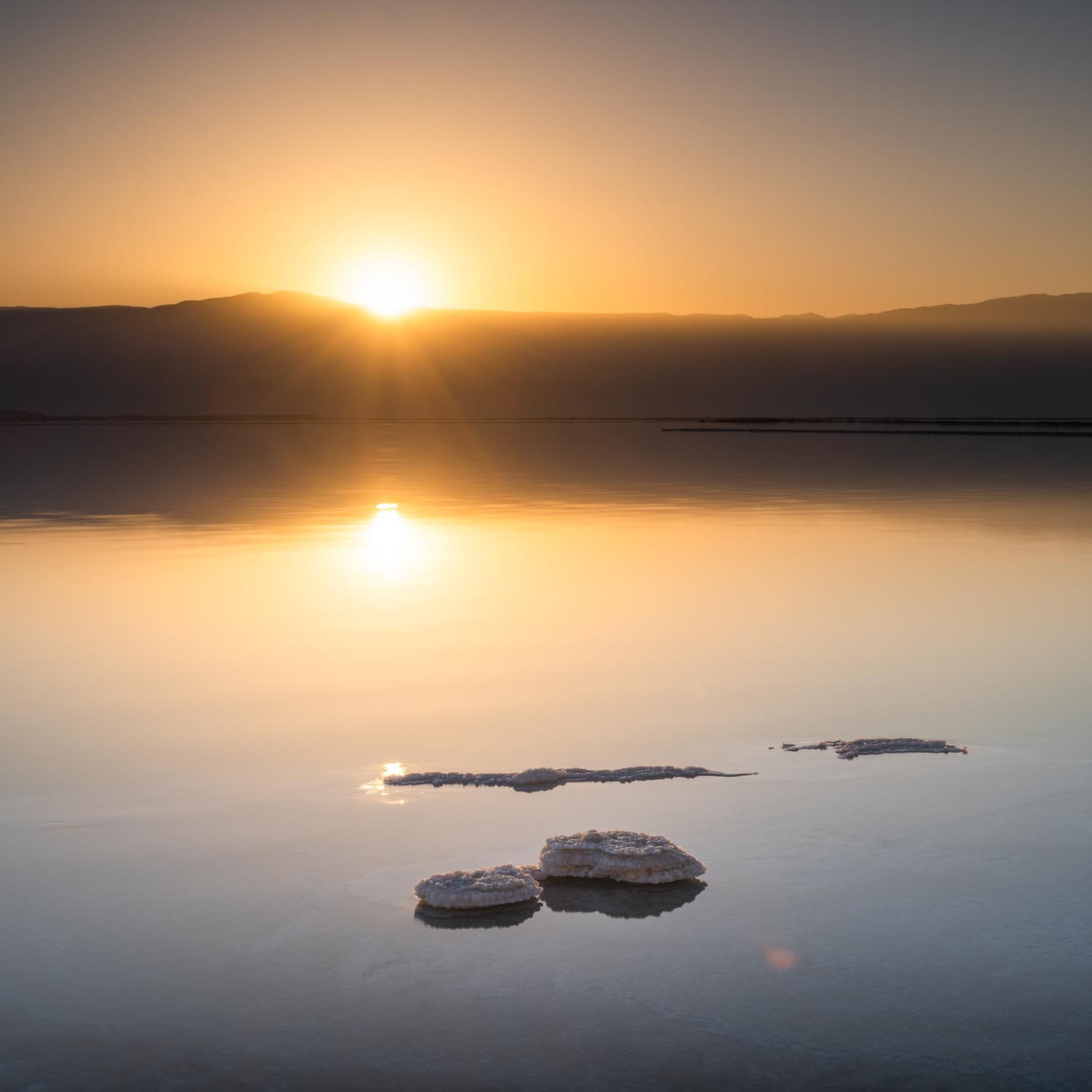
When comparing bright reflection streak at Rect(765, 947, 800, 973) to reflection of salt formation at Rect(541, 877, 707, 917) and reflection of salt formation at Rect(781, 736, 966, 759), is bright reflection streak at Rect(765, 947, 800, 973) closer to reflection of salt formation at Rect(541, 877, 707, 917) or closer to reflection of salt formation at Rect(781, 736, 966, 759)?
reflection of salt formation at Rect(541, 877, 707, 917)

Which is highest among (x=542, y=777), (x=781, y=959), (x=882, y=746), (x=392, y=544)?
(x=392, y=544)

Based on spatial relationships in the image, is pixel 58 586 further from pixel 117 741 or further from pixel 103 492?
pixel 103 492

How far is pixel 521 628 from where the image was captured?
13352mm

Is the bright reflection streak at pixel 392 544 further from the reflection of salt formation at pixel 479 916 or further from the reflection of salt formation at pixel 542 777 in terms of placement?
the reflection of salt formation at pixel 479 916

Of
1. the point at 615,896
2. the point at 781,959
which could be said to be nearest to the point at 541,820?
the point at 615,896

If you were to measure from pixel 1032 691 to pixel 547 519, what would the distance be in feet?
51.1

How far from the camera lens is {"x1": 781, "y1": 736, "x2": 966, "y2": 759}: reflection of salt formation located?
8664 millimetres

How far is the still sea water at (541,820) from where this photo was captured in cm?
483

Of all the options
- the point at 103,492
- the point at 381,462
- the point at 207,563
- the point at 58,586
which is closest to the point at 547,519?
the point at 207,563

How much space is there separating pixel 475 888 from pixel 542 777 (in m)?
1.91

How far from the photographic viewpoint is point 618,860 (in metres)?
6.31

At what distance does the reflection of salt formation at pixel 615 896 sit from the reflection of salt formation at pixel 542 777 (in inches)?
59.3

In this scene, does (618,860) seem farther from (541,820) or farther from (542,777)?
(542,777)

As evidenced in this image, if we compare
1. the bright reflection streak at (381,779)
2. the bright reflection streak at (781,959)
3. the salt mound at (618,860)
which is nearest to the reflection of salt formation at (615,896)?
the salt mound at (618,860)
